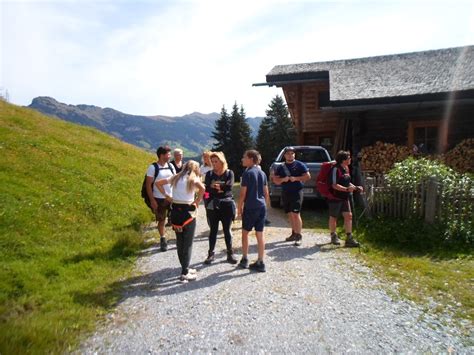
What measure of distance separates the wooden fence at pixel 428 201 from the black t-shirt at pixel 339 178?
1572 mm

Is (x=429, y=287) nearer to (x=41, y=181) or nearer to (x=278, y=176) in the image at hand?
(x=278, y=176)

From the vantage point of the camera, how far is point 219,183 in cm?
523

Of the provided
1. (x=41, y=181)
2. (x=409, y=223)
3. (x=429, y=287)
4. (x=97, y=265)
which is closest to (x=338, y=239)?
(x=409, y=223)

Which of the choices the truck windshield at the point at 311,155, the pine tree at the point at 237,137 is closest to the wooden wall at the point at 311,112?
the truck windshield at the point at 311,155

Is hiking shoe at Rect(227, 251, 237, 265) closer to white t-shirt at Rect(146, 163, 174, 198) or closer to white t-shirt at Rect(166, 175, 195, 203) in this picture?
white t-shirt at Rect(166, 175, 195, 203)

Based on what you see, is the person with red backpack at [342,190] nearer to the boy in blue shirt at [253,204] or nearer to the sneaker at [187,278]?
the boy in blue shirt at [253,204]

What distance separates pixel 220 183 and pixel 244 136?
37.2 meters

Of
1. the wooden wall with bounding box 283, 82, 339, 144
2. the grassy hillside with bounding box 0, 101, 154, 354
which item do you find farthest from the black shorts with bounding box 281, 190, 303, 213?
the wooden wall with bounding box 283, 82, 339, 144

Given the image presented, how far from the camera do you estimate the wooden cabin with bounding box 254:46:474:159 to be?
10.2 metres

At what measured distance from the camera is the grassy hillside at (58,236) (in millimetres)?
3566

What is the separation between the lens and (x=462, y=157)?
401 inches

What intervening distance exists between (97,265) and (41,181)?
4.95m

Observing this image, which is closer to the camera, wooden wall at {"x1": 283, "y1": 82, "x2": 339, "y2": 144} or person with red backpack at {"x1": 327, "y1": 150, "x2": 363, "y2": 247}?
person with red backpack at {"x1": 327, "y1": 150, "x2": 363, "y2": 247}

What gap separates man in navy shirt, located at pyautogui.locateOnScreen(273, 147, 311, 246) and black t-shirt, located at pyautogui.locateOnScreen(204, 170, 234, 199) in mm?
1309
